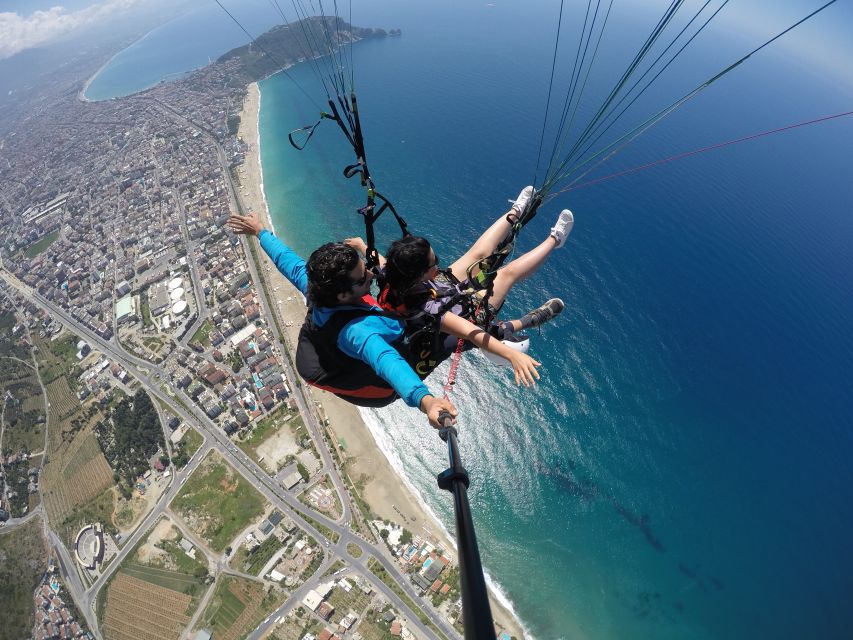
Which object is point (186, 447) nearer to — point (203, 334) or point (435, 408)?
point (203, 334)

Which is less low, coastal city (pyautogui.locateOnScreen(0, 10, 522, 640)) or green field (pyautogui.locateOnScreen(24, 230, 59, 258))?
green field (pyautogui.locateOnScreen(24, 230, 59, 258))

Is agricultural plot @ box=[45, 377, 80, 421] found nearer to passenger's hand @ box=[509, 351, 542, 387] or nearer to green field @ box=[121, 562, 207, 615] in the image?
green field @ box=[121, 562, 207, 615]

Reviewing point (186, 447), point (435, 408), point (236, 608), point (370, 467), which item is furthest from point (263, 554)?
point (435, 408)

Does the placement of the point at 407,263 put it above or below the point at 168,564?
above

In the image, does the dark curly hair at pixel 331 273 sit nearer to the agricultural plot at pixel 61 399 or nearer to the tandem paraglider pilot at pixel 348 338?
the tandem paraglider pilot at pixel 348 338

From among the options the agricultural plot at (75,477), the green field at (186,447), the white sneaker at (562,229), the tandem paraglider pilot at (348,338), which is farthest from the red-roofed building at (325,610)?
the white sneaker at (562,229)

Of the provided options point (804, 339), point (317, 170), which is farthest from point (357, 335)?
point (317, 170)

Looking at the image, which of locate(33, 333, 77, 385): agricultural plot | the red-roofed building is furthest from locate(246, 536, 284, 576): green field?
locate(33, 333, 77, 385): agricultural plot
